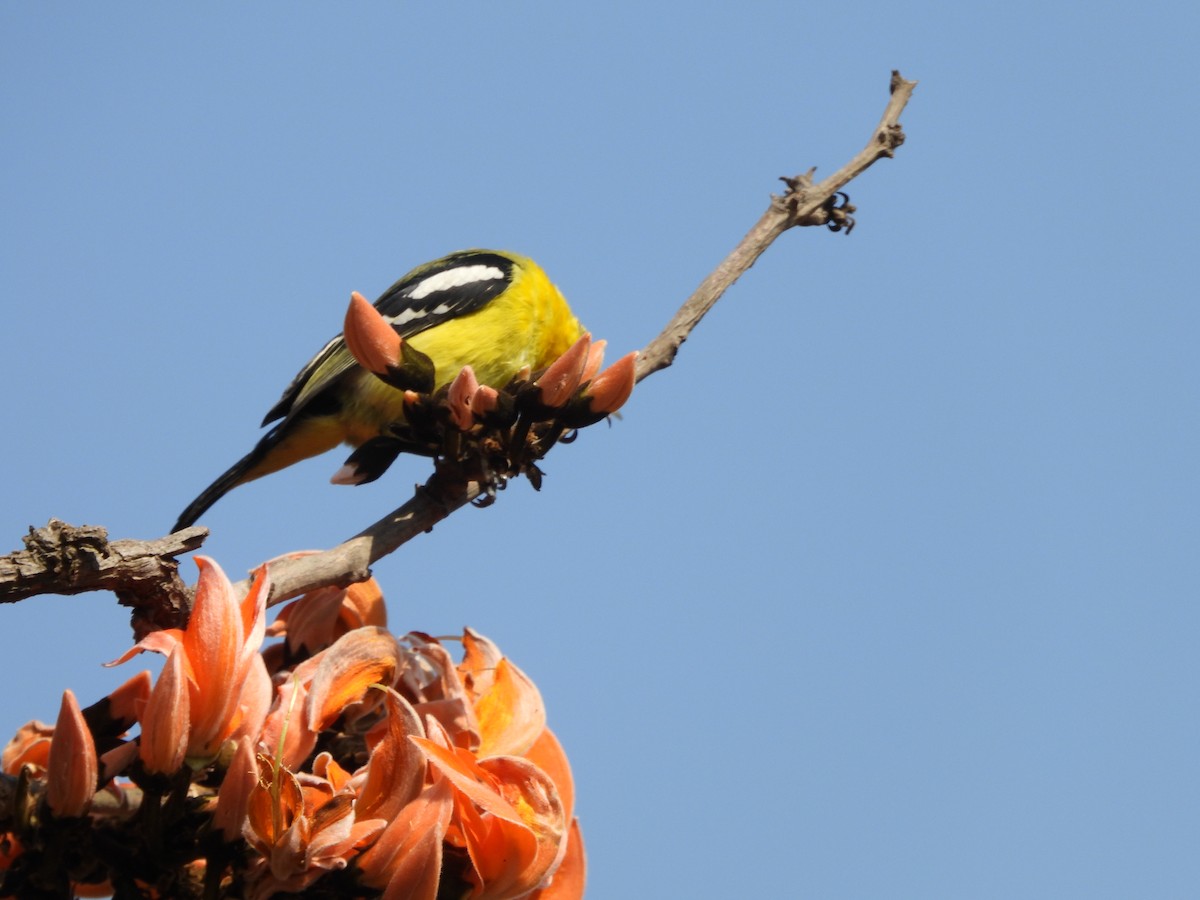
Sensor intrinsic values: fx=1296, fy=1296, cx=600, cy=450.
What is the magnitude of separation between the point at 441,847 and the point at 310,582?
0.76 m

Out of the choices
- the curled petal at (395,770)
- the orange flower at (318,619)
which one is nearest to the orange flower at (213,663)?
the curled petal at (395,770)

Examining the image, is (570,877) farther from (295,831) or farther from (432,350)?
(432,350)

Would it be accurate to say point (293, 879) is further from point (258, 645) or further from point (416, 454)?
point (416, 454)

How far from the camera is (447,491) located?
347 centimetres

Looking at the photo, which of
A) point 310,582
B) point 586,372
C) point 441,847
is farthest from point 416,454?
point 441,847

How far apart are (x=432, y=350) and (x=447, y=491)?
2709mm

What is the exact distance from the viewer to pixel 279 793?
226 centimetres

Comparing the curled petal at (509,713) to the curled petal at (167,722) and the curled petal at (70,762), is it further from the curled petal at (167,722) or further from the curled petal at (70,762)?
the curled petal at (70,762)

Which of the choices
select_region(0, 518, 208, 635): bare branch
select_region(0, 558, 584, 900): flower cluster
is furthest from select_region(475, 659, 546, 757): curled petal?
select_region(0, 518, 208, 635): bare branch

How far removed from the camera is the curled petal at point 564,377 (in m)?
3.39

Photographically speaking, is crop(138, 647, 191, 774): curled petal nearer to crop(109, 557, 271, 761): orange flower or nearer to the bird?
crop(109, 557, 271, 761): orange flower

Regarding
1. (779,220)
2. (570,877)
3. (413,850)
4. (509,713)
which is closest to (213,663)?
(413,850)

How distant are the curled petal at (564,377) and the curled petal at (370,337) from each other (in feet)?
1.37

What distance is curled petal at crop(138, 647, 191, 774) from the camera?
2.24 m
